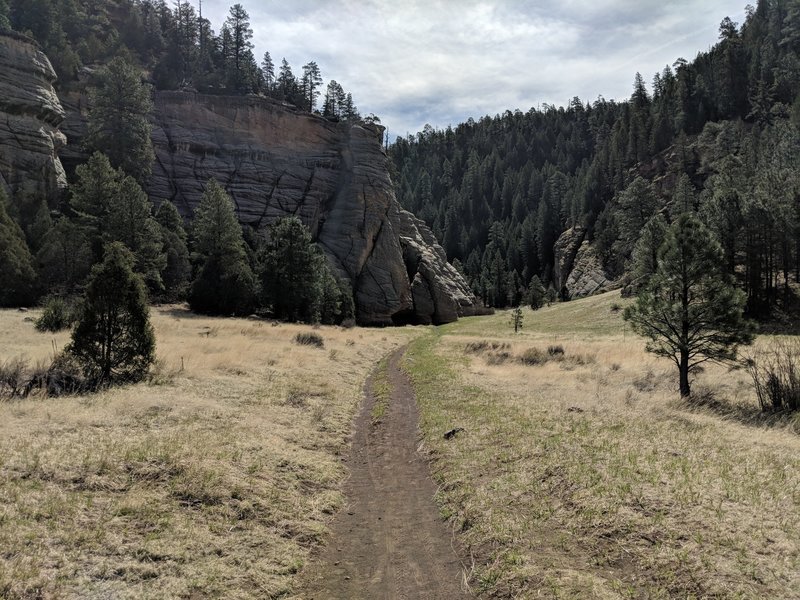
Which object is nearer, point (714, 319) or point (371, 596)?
point (371, 596)

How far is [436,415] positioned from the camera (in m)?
16.0

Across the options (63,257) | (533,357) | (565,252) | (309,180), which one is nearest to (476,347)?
(533,357)

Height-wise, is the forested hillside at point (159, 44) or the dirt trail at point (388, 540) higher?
the forested hillside at point (159, 44)

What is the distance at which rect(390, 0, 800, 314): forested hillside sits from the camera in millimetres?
58094

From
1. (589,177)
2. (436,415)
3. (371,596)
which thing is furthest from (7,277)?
(589,177)

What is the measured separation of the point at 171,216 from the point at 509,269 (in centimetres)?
11023

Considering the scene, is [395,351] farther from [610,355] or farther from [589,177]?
[589,177]

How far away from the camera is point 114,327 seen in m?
16.6

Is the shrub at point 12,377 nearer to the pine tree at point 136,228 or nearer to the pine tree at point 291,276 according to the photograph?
the pine tree at point 136,228

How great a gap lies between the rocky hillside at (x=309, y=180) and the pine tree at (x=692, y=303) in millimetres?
55725

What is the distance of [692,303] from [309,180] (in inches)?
2787

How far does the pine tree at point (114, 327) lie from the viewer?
16109 millimetres

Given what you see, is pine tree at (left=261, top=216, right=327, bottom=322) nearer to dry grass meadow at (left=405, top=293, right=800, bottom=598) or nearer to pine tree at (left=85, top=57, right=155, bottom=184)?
pine tree at (left=85, top=57, right=155, bottom=184)

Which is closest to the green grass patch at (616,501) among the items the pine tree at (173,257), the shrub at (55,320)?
the shrub at (55,320)
